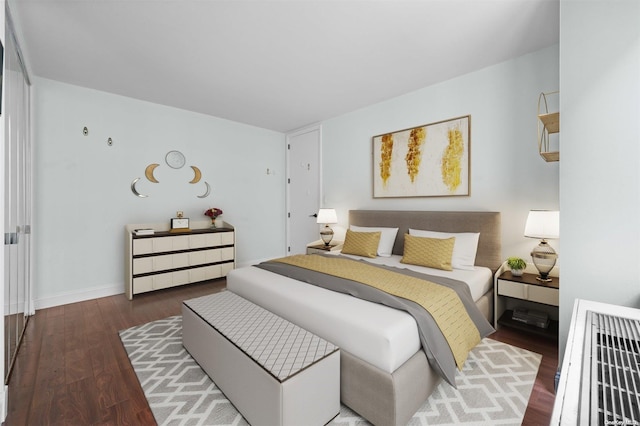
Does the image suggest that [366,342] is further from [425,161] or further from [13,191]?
[13,191]

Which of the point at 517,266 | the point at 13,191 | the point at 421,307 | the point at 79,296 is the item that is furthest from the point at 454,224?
the point at 79,296

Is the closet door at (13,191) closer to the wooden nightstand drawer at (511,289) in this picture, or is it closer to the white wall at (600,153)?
the white wall at (600,153)

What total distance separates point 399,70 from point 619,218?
2.29 metres

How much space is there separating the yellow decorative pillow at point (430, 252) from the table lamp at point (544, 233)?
65cm

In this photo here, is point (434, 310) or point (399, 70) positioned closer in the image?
point (434, 310)

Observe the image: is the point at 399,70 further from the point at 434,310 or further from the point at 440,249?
the point at 434,310

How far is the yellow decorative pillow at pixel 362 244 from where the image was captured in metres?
3.38

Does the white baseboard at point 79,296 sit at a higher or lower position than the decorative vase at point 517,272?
lower

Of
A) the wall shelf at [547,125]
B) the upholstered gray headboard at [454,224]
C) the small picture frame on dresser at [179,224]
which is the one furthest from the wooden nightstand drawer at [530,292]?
the small picture frame on dresser at [179,224]

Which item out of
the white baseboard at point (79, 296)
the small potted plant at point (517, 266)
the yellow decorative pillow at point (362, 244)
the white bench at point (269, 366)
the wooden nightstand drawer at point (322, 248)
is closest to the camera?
the white bench at point (269, 366)

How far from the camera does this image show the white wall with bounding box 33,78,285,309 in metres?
3.26

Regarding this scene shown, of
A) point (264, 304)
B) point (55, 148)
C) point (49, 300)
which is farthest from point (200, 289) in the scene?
point (55, 148)

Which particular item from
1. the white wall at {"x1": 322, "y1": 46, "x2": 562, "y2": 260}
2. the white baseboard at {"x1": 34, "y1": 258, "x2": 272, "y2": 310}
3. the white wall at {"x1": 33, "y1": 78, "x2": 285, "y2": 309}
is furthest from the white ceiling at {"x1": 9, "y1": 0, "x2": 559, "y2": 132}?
the white baseboard at {"x1": 34, "y1": 258, "x2": 272, "y2": 310}

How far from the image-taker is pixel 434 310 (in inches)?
70.6
